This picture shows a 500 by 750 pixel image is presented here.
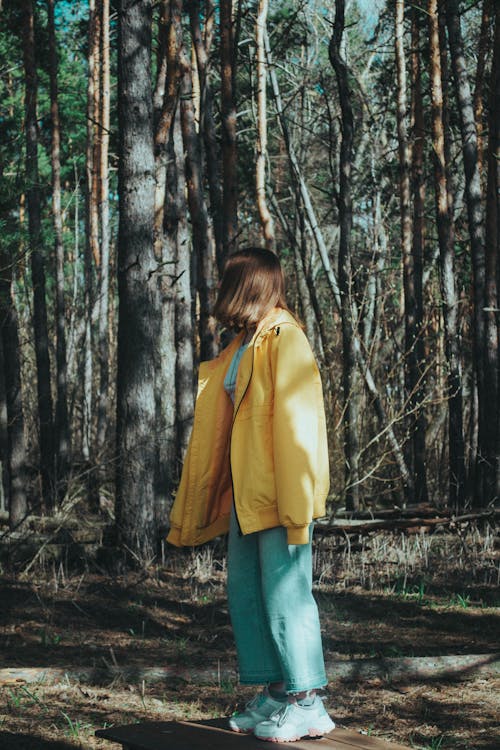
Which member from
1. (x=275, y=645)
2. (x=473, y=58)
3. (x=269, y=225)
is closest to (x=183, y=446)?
(x=269, y=225)

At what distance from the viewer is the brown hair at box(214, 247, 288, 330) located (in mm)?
3467

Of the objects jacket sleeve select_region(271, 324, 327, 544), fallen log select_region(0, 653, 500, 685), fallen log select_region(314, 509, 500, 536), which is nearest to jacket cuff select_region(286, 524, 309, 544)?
jacket sleeve select_region(271, 324, 327, 544)

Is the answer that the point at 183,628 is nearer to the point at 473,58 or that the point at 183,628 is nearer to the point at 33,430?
the point at 33,430

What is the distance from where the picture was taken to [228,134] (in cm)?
1100

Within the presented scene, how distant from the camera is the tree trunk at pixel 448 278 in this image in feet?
38.1

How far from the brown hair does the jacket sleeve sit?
0.44ft

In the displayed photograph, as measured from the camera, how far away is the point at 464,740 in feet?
13.1

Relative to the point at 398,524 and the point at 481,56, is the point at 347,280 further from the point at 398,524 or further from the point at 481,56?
the point at 481,56

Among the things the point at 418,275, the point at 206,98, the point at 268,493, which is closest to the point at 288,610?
the point at 268,493

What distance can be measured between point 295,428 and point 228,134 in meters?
8.35

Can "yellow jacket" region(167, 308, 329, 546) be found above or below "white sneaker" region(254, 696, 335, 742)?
above

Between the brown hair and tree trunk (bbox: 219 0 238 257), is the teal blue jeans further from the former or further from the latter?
tree trunk (bbox: 219 0 238 257)

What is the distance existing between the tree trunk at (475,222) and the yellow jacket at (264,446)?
7.63m

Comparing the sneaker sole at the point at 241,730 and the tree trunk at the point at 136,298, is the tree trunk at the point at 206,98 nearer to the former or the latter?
the tree trunk at the point at 136,298
